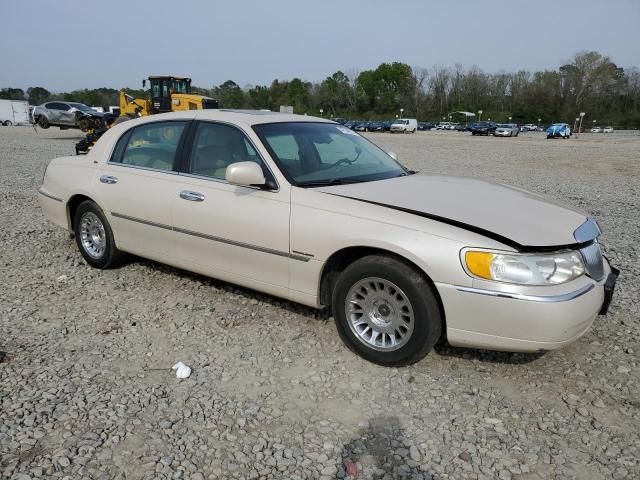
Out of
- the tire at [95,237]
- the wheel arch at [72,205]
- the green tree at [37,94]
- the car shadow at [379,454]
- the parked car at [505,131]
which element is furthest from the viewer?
the green tree at [37,94]

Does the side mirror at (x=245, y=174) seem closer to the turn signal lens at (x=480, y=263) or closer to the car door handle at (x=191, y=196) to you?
the car door handle at (x=191, y=196)

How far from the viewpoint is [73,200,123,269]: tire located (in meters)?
5.14

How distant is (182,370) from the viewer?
3.41m

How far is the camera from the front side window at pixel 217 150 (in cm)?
421

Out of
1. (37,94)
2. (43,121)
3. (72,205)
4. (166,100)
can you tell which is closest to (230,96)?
(37,94)

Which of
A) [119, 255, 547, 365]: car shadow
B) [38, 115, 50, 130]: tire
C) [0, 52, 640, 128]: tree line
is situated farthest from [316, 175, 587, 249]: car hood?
[0, 52, 640, 128]: tree line

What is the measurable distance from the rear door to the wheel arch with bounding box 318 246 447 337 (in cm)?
153

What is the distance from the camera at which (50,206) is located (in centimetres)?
568

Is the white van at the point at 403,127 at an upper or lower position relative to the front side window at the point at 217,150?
lower

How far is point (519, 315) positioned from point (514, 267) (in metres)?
0.27

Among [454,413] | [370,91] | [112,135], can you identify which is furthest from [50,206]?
[370,91]

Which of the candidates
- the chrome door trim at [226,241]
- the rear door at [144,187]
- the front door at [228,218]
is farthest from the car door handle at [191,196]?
the chrome door trim at [226,241]

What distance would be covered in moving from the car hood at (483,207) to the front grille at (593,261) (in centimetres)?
16

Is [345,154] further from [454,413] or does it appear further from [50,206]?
[50,206]
